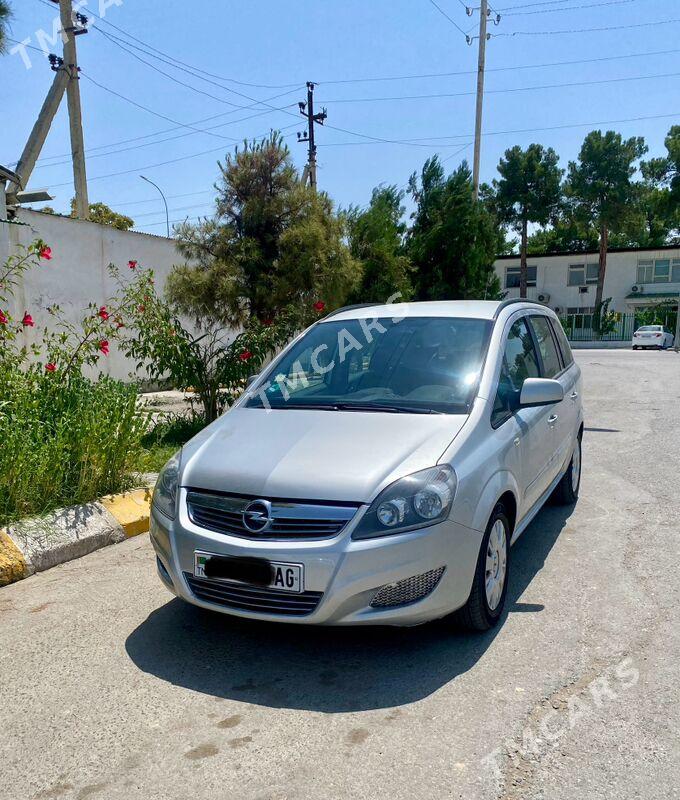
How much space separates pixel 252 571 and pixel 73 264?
10208mm

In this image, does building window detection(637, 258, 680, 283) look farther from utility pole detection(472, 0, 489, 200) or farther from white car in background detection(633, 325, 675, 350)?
utility pole detection(472, 0, 489, 200)

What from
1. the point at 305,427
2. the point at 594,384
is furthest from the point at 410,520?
the point at 594,384

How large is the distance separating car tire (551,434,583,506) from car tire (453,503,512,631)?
215 centimetres

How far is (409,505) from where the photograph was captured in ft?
10.4

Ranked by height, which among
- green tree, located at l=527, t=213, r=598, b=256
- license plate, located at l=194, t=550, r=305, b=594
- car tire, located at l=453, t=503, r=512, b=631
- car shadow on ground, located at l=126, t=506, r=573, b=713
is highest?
green tree, located at l=527, t=213, r=598, b=256

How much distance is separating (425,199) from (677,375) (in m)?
9.45

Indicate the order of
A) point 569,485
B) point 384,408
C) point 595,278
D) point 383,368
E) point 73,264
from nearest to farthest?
1. point 384,408
2. point 383,368
3. point 569,485
4. point 73,264
5. point 595,278

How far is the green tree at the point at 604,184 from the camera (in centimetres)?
4550

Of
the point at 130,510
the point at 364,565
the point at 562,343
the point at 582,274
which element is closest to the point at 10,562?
the point at 130,510

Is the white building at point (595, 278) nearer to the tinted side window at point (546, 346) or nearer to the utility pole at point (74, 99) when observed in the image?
the utility pole at point (74, 99)

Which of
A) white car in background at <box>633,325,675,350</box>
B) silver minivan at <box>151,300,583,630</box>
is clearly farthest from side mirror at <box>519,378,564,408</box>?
white car in background at <box>633,325,675,350</box>

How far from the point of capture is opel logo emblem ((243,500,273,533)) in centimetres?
318

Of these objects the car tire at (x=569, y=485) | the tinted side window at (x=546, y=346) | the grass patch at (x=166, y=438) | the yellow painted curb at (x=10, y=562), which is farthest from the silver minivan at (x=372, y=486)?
the grass patch at (x=166, y=438)

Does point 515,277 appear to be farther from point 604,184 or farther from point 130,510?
point 130,510
